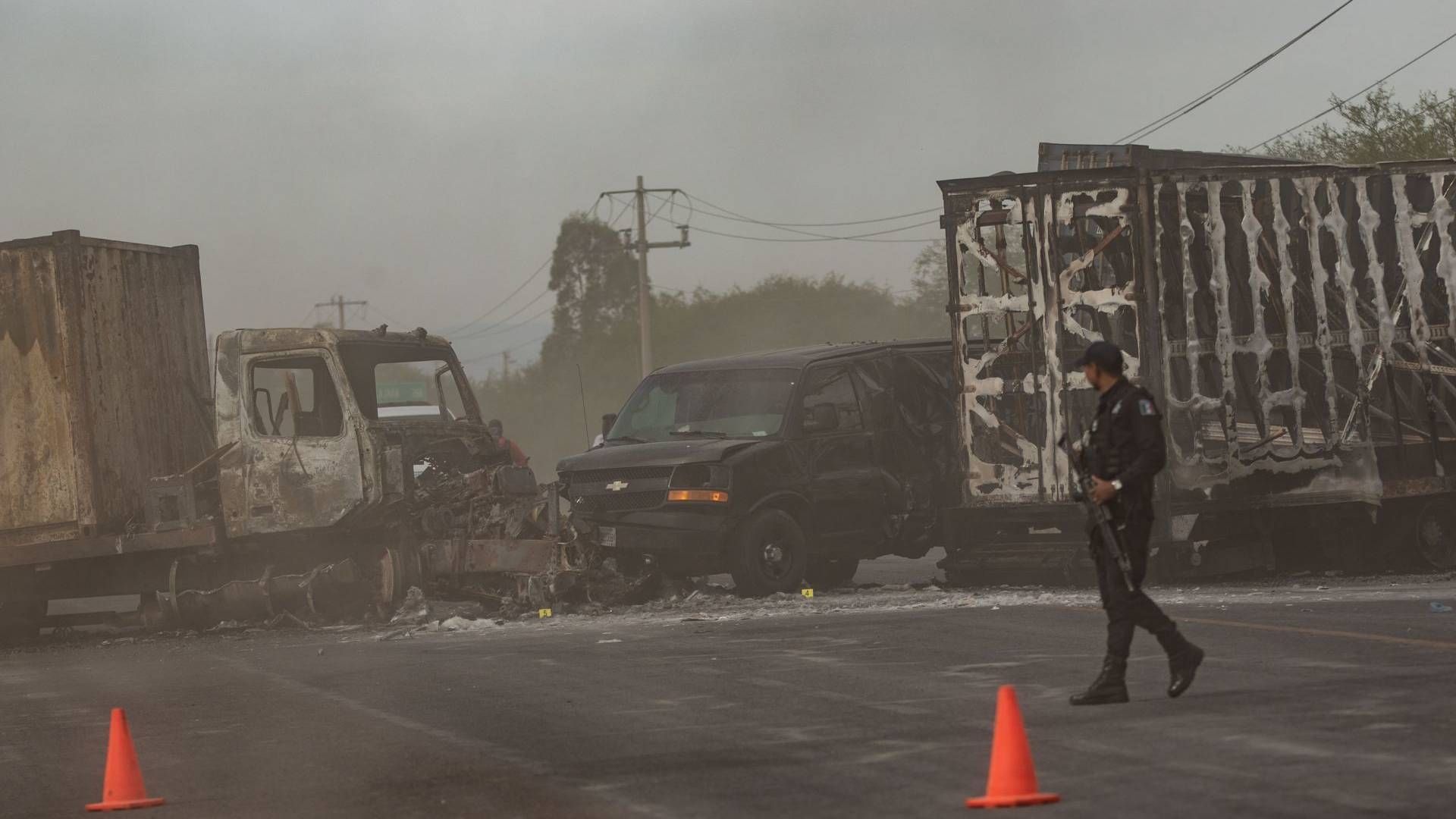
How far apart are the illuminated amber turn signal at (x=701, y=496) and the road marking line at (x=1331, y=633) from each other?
433 centimetres

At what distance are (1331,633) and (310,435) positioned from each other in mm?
8592

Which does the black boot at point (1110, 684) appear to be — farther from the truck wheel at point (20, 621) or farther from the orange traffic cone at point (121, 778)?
the truck wheel at point (20, 621)

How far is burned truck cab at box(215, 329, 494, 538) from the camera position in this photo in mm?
16062

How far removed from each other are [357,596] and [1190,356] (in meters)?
7.35

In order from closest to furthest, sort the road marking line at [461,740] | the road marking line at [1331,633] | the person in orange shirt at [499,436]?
1. the road marking line at [461,740]
2. the road marking line at [1331,633]
3. the person in orange shirt at [499,436]

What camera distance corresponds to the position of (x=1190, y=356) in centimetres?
1641

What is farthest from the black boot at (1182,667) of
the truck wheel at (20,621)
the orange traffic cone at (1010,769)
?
the truck wheel at (20,621)

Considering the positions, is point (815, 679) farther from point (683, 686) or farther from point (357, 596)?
point (357, 596)

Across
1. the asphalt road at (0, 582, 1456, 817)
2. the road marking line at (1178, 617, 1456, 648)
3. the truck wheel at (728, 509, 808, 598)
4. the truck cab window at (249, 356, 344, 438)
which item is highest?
the truck cab window at (249, 356, 344, 438)

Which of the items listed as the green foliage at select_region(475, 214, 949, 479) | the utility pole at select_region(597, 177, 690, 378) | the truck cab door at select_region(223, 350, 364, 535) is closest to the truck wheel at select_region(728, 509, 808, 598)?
the truck cab door at select_region(223, 350, 364, 535)

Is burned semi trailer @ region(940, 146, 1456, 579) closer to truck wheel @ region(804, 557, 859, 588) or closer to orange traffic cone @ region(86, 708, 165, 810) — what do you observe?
truck wheel @ region(804, 557, 859, 588)

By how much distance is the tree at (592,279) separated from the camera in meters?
94.5

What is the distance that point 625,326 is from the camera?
3691 inches

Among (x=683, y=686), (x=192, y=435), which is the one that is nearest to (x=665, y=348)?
(x=192, y=435)
